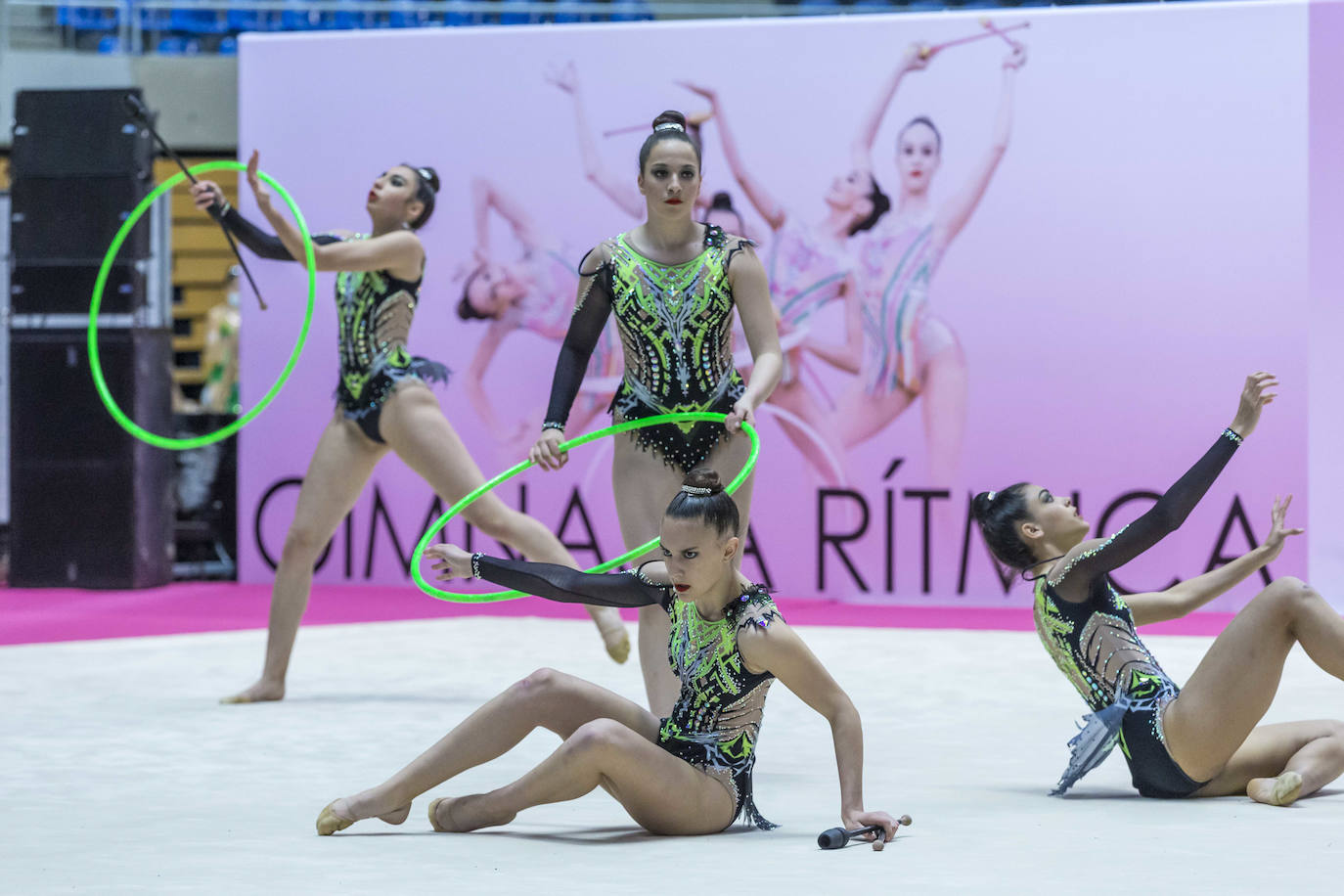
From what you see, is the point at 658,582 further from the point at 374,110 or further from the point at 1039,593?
the point at 374,110

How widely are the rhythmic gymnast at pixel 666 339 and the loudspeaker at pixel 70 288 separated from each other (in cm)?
539

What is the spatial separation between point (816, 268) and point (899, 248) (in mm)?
421

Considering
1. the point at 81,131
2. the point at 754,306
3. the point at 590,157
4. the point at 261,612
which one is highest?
the point at 81,131

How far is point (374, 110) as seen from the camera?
9.09 m

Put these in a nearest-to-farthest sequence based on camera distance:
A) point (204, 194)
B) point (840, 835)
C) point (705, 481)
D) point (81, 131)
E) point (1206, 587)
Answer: point (840, 835) < point (705, 481) < point (1206, 587) < point (204, 194) < point (81, 131)

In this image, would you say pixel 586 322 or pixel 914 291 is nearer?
pixel 586 322

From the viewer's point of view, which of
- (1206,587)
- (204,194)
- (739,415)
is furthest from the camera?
(204,194)

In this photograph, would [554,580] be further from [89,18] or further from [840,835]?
[89,18]

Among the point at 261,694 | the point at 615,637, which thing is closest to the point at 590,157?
the point at 615,637

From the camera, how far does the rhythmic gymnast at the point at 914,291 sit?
838 cm

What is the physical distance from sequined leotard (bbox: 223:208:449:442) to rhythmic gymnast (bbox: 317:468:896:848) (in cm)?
211

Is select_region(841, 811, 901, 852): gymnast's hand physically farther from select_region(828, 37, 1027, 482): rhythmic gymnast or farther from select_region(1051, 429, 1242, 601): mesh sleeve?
select_region(828, 37, 1027, 482): rhythmic gymnast

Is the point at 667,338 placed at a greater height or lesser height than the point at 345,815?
greater

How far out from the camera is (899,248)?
8.41 m
